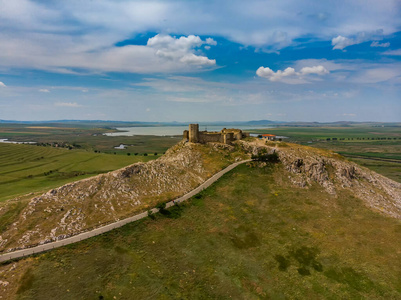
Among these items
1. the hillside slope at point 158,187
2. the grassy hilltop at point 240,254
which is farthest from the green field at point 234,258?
the hillside slope at point 158,187

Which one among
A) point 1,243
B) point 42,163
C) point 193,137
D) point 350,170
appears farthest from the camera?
point 42,163

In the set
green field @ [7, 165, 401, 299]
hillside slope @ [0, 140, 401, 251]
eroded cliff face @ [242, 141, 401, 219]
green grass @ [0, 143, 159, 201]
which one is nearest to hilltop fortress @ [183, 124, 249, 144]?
hillside slope @ [0, 140, 401, 251]

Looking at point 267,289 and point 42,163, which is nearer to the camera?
point 267,289

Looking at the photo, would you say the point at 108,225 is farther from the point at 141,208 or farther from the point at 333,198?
the point at 333,198

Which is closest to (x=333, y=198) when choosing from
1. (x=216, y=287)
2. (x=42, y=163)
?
(x=216, y=287)

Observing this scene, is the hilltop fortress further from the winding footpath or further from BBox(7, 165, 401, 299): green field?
BBox(7, 165, 401, 299): green field

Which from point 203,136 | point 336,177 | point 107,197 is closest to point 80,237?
point 107,197
